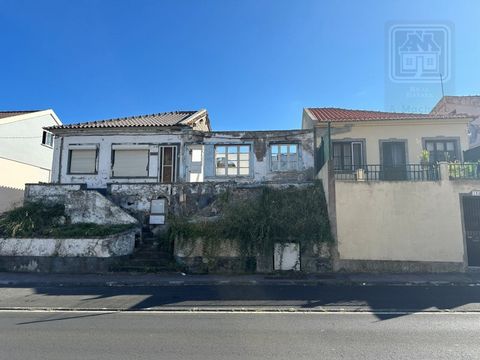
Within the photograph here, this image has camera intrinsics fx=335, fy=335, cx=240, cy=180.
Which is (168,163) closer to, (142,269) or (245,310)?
(142,269)

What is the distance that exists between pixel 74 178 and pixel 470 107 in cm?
2679

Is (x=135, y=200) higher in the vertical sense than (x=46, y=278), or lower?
higher

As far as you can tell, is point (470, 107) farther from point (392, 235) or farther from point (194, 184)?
point (194, 184)

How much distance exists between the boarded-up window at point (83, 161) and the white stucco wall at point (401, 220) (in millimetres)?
14307

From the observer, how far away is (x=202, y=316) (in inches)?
284

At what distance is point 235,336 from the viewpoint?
5789mm

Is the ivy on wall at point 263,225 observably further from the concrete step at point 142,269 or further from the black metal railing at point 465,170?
the black metal railing at point 465,170

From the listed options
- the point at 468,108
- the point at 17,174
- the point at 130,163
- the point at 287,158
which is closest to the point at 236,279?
the point at 287,158

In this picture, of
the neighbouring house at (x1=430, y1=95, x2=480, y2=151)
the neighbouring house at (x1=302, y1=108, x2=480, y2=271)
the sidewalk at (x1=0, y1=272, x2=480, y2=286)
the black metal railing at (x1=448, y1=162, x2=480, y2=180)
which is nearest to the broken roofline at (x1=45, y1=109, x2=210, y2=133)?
the sidewalk at (x1=0, y1=272, x2=480, y2=286)

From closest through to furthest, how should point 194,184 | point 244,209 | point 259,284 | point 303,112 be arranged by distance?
point 259,284
point 244,209
point 194,184
point 303,112

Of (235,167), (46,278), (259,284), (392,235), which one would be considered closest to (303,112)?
(235,167)

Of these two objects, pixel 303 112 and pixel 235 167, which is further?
pixel 303 112

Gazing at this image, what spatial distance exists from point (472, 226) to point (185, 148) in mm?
14518

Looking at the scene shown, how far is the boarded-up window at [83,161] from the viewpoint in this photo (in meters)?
20.0
